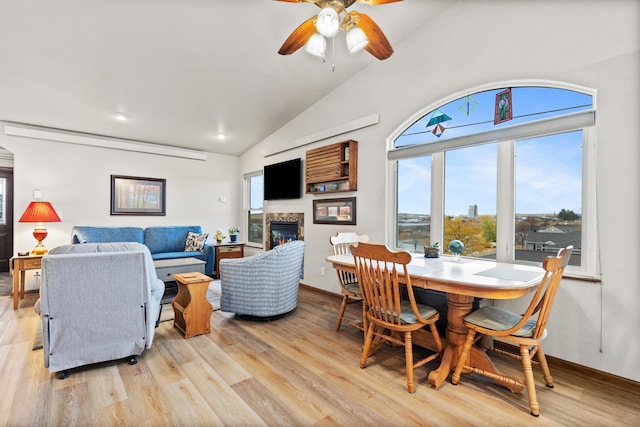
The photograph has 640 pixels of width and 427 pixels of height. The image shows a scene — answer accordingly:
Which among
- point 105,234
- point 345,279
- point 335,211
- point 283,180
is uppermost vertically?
point 283,180

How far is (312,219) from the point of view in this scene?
461 cm

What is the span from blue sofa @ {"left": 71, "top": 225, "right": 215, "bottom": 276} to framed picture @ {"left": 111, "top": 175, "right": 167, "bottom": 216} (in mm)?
485

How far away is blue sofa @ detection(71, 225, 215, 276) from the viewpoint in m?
4.62

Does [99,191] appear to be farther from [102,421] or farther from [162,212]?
[102,421]

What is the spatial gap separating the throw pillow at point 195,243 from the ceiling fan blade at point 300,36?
3.82 meters

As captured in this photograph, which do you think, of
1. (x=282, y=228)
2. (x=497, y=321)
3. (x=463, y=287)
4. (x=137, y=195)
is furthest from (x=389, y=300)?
(x=137, y=195)

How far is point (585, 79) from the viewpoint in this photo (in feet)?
7.29

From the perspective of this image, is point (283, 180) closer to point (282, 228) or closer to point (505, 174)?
point (282, 228)

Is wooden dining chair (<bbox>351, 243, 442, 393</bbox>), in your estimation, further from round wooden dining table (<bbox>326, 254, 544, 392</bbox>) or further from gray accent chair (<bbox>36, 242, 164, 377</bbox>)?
gray accent chair (<bbox>36, 242, 164, 377</bbox>)

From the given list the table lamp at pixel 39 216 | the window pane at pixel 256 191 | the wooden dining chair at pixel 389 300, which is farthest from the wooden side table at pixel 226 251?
the wooden dining chair at pixel 389 300

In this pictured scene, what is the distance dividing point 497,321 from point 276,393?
1.55 meters

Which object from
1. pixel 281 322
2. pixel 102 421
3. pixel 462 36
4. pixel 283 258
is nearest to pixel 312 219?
pixel 283 258

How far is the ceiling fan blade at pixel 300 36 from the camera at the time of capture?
2072mm

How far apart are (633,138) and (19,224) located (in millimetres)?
7127
